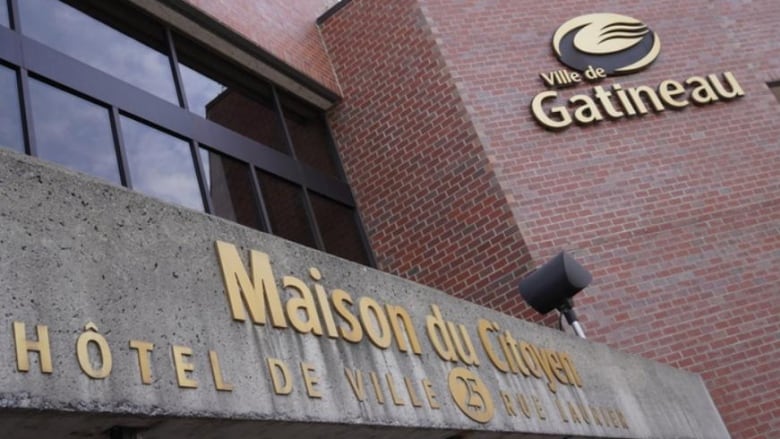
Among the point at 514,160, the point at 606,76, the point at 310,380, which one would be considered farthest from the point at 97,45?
the point at 606,76

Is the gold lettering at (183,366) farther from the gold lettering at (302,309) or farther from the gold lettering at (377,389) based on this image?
the gold lettering at (377,389)

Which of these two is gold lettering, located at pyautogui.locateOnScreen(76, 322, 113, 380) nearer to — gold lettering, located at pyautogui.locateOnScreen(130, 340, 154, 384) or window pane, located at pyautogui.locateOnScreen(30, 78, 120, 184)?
gold lettering, located at pyautogui.locateOnScreen(130, 340, 154, 384)

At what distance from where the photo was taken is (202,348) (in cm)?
376

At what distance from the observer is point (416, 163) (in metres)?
11.4

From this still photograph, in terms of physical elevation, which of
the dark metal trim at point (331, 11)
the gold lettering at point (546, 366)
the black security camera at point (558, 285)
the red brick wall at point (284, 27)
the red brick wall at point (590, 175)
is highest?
the dark metal trim at point (331, 11)

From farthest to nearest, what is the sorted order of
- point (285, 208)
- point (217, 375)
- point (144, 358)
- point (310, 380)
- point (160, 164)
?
point (285, 208) → point (160, 164) → point (310, 380) → point (217, 375) → point (144, 358)

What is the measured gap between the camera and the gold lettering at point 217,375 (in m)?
3.72

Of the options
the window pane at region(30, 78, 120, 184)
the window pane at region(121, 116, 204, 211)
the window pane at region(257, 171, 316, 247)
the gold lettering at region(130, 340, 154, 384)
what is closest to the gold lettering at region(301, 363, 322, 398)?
the gold lettering at region(130, 340, 154, 384)

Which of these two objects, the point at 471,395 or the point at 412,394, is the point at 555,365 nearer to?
the point at 471,395

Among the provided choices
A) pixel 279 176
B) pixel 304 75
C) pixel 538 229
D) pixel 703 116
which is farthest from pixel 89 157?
pixel 703 116

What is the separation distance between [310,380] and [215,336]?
0.57 m

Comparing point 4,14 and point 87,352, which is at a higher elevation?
point 4,14

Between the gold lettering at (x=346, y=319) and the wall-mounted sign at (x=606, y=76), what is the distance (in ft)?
22.8

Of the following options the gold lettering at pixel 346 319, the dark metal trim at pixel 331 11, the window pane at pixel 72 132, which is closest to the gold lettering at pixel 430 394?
the gold lettering at pixel 346 319
